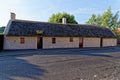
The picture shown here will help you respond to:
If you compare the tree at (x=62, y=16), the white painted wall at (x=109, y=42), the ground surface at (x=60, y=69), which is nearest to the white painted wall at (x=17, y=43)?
the ground surface at (x=60, y=69)

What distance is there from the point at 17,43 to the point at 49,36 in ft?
18.7

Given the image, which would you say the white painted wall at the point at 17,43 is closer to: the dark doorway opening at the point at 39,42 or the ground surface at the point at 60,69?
the dark doorway opening at the point at 39,42

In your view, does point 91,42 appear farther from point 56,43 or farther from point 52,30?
point 52,30

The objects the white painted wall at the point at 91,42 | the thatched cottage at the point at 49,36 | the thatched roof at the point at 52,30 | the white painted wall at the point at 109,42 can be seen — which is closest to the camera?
the thatched cottage at the point at 49,36

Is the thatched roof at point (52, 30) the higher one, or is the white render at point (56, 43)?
the thatched roof at point (52, 30)

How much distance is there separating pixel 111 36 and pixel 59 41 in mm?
13898

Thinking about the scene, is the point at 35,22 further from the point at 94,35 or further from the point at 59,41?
the point at 94,35

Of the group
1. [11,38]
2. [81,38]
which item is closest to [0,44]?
[11,38]

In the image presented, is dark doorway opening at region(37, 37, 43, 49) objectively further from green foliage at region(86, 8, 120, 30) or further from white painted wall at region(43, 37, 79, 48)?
green foliage at region(86, 8, 120, 30)

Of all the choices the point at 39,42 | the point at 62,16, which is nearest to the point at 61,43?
the point at 39,42

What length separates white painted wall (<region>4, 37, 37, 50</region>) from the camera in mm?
30062

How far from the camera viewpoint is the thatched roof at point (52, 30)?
31.4 m

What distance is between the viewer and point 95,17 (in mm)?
65125

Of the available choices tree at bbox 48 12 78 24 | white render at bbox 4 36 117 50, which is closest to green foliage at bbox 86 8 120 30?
tree at bbox 48 12 78 24
